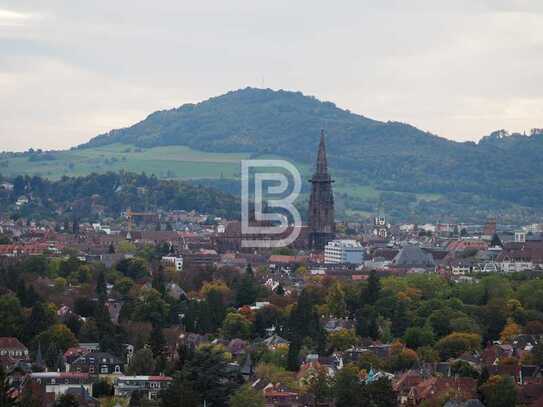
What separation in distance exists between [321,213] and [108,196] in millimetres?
59670

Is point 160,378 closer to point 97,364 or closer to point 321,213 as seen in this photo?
point 97,364

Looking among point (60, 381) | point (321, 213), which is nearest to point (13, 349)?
point (60, 381)

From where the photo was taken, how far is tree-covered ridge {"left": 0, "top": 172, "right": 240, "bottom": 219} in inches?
7490

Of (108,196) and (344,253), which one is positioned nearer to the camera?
(344,253)

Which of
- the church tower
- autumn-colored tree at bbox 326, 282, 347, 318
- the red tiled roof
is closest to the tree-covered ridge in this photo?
the church tower

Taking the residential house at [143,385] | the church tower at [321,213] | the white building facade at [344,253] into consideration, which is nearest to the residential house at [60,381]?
the residential house at [143,385]

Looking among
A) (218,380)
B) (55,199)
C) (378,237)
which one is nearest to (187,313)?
(218,380)

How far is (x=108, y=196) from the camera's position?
19612 cm

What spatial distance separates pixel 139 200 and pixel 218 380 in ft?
452

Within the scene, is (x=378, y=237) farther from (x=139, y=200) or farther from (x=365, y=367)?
(x=365, y=367)

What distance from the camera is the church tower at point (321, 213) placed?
5507 inches

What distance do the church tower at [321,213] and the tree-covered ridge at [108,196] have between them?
148ft

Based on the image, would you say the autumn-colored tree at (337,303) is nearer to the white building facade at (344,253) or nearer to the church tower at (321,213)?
the white building facade at (344,253)

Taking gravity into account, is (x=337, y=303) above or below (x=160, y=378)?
above
